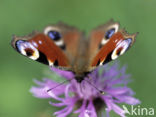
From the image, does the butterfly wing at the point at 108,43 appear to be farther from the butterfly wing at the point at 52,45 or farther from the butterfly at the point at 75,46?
the butterfly wing at the point at 52,45

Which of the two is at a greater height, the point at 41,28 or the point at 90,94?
the point at 41,28

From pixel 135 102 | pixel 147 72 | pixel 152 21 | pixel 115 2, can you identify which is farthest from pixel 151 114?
pixel 115 2

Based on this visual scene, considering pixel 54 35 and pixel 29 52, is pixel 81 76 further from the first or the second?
pixel 54 35

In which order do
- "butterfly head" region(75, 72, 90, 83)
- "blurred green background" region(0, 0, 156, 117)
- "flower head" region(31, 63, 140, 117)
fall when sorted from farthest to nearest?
"blurred green background" region(0, 0, 156, 117)
"flower head" region(31, 63, 140, 117)
"butterfly head" region(75, 72, 90, 83)

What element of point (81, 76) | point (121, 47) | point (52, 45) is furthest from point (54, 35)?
point (121, 47)

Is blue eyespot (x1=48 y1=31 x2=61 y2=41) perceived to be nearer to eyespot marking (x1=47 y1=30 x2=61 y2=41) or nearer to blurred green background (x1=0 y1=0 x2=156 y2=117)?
eyespot marking (x1=47 y1=30 x2=61 y2=41)

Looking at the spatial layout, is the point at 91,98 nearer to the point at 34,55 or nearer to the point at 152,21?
the point at 34,55

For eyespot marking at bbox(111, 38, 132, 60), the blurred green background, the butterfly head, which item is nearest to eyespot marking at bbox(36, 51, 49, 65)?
the butterfly head
